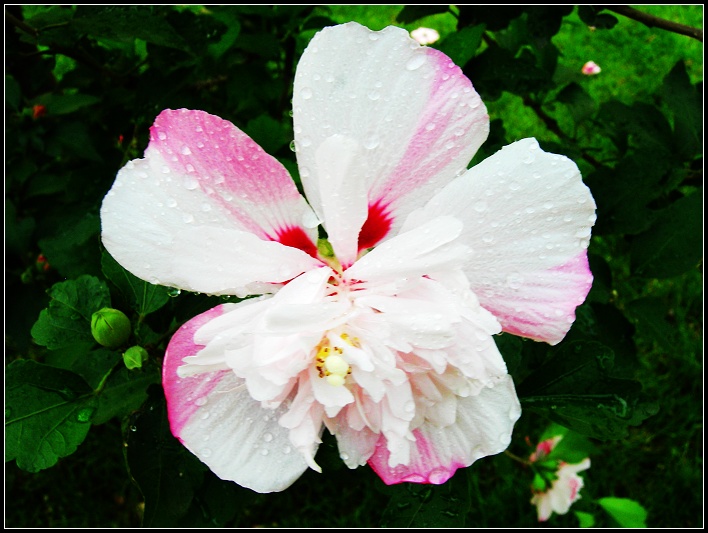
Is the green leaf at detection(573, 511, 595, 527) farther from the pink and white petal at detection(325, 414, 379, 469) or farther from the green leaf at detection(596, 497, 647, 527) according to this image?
the pink and white petal at detection(325, 414, 379, 469)

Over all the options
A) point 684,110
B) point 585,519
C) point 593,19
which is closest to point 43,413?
point 593,19

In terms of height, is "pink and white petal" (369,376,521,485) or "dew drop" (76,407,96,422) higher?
"pink and white petal" (369,376,521,485)

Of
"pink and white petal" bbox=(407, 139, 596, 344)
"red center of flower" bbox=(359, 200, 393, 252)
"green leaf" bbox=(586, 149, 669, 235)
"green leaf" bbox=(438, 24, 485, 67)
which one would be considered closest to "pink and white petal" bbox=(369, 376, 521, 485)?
"pink and white petal" bbox=(407, 139, 596, 344)

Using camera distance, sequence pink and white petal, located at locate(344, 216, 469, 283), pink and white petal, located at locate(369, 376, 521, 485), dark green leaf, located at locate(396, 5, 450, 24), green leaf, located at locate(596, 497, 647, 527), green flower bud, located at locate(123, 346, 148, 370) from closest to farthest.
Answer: pink and white petal, located at locate(344, 216, 469, 283) < pink and white petal, located at locate(369, 376, 521, 485) < green flower bud, located at locate(123, 346, 148, 370) < dark green leaf, located at locate(396, 5, 450, 24) < green leaf, located at locate(596, 497, 647, 527)

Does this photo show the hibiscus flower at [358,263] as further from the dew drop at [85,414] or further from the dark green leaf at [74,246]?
the dark green leaf at [74,246]

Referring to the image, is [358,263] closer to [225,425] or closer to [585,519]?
[225,425]

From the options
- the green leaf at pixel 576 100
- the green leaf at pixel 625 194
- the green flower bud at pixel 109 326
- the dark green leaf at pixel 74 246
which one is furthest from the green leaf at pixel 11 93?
the green leaf at pixel 576 100

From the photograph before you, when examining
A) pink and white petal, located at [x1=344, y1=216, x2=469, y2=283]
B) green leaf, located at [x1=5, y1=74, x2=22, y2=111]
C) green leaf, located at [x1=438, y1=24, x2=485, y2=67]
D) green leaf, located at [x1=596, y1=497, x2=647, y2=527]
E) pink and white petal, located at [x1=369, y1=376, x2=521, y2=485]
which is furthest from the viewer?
green leaf, located at [x1=596, y1=497, x2=647, y2=527]

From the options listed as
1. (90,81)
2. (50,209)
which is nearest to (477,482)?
(50,209)
